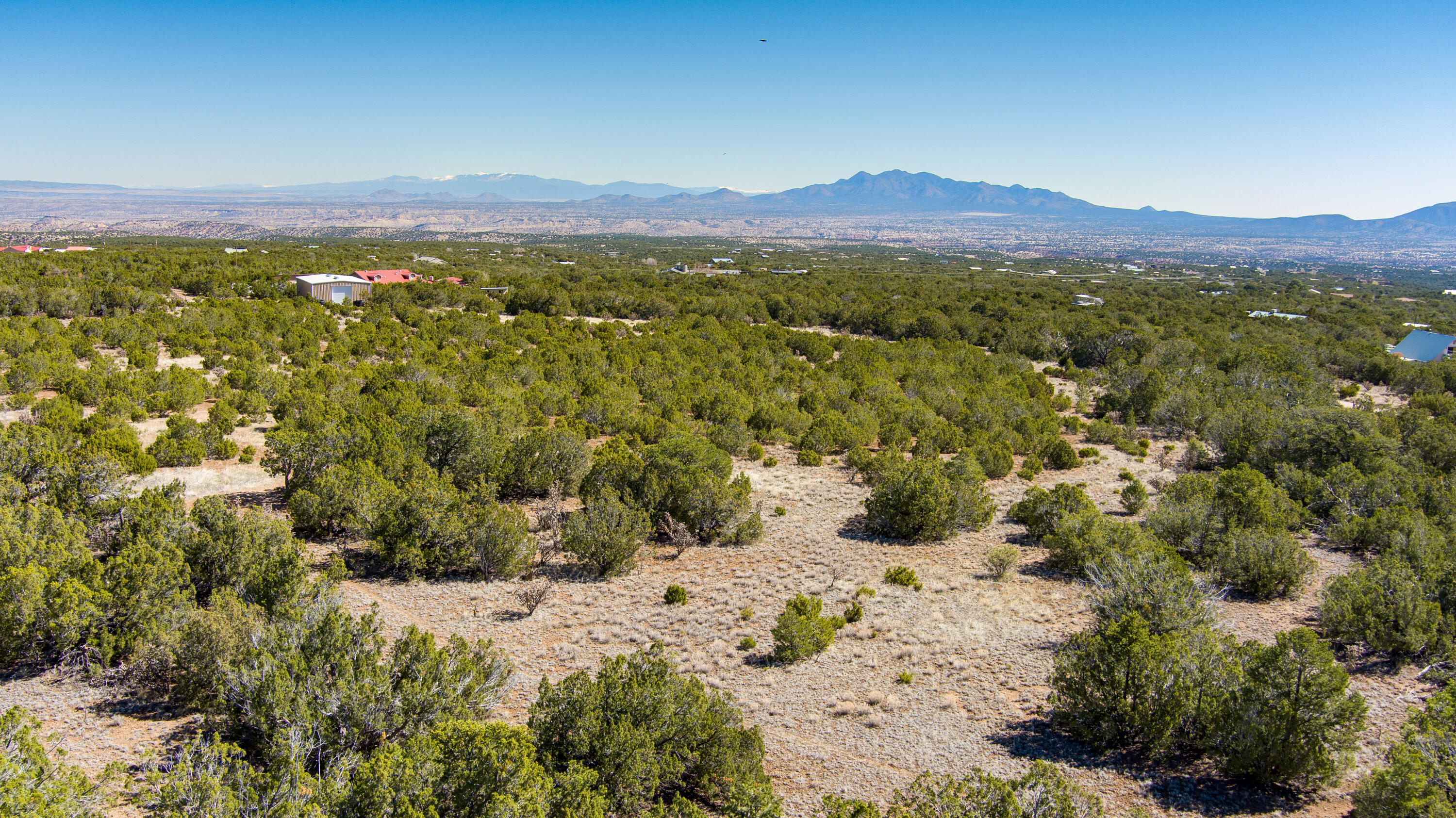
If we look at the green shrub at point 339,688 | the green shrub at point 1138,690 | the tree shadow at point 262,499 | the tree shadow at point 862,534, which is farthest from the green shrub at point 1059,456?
the tree shadow at point 262,499

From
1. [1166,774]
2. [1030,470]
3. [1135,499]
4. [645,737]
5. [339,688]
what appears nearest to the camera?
[645,737]

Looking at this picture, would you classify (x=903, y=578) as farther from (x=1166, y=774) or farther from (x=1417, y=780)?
(x=1417, y=780)

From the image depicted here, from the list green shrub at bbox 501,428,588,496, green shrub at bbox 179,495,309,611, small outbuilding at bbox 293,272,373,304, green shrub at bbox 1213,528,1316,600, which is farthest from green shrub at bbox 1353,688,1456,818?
small outbuilding at bbox 293,272,373,304

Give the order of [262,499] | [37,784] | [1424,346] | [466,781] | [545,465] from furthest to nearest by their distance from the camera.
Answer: [1424,346], [545,465], [262,499], [466,781], [37,784]

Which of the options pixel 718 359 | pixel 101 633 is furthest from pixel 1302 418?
pixel 101 633

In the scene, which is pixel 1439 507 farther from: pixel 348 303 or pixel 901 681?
pixel 348 303

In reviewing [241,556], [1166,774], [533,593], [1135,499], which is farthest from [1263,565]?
[241,556]

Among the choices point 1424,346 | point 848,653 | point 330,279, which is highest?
point 330,279
